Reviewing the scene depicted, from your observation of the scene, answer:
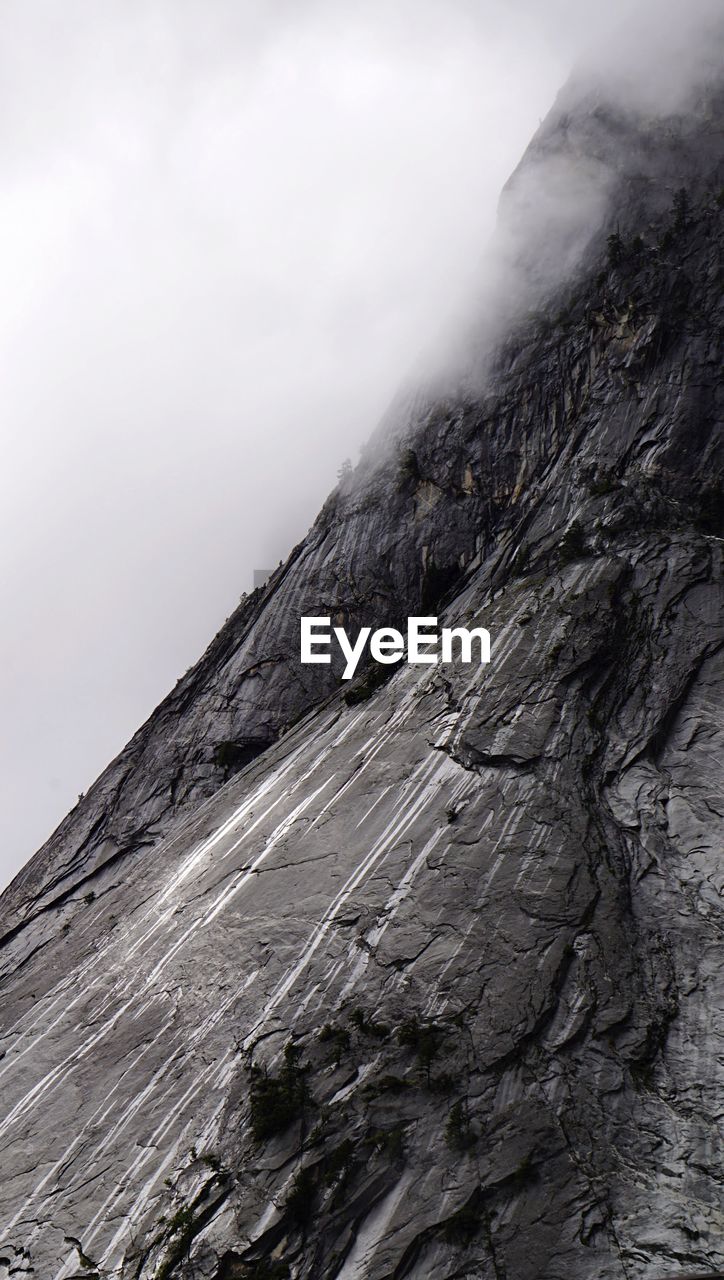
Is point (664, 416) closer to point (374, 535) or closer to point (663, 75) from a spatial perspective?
point (374, 535)

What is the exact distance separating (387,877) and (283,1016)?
12.3ft

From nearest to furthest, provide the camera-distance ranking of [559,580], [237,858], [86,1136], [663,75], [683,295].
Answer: [86,1136], [237,858], [559,580], [683,295], [663,75]

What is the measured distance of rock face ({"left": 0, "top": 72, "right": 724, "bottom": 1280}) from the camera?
15.5 m

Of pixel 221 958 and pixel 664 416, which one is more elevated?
pixel 664 416

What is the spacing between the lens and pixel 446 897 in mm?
19516

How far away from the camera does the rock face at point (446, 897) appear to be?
15484 millimetres

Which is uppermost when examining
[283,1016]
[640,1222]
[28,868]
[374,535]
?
[374,535]

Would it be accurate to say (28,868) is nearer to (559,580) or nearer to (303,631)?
(303,631)

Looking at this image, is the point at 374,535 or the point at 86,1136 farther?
the point at 374,535

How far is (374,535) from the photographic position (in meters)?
33.5

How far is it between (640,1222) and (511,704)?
1186cm

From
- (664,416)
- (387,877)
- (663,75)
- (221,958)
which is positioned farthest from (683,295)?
(221,958)

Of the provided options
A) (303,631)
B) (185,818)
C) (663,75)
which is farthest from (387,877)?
(663,75)

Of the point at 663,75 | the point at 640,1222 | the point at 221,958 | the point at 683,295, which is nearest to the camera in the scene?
the point at 640,1222
